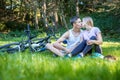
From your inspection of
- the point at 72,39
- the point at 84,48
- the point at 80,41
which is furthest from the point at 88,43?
the point at 72,39

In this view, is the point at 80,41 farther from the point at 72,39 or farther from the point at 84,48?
the point at 84,48

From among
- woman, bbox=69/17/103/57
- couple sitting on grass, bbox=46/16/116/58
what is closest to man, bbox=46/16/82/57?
couple sitting on grass, bbox=46/16/116/58

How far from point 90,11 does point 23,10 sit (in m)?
8.04

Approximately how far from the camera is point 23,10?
45.2m

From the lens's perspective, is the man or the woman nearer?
the woman

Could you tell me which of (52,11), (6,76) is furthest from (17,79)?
(52,11)

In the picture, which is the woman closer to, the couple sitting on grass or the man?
the couple sitting on grass

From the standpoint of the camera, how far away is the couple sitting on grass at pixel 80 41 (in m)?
9.71

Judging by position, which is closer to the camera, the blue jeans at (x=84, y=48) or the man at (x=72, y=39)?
the blue jeans at (x=84, y=48)

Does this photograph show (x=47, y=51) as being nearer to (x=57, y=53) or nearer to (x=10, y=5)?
(x=57, y=53)

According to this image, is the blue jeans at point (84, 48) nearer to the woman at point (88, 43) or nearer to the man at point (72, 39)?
the woman at point (88, 43)

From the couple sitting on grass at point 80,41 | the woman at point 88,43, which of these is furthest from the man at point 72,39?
the woman at point 88,43

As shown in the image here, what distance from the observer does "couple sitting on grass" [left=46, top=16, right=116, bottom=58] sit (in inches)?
382

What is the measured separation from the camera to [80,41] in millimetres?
10344
